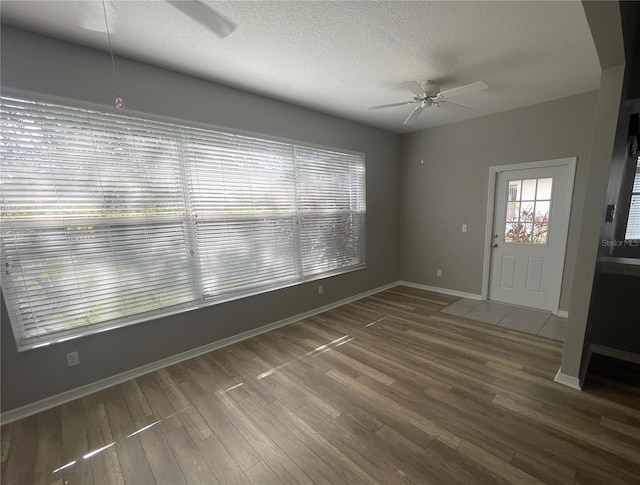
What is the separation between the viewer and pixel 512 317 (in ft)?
11.4

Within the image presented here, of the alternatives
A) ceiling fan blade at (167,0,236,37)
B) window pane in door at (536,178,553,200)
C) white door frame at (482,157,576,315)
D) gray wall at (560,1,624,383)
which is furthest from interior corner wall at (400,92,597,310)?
ceiling fan blade at (167,0,236,37)

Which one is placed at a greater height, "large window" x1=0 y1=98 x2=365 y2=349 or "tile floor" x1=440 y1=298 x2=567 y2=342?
"large window" x1=0 y1=98 x2=365 y2=349

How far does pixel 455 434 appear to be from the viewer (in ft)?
5.60

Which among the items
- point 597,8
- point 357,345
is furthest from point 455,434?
point 597,8

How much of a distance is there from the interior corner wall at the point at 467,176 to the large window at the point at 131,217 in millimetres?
2299

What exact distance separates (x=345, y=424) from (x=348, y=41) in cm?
284

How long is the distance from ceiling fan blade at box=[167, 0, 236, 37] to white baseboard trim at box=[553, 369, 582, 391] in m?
3.50

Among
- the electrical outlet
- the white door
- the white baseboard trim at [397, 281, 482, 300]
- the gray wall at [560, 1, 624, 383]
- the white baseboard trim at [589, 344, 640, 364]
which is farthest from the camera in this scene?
the white baseboard trim at [397, 281, 482, 300]

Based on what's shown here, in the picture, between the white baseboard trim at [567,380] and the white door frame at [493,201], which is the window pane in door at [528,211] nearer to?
the white door frame at [493,201]

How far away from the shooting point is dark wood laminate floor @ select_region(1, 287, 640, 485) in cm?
149

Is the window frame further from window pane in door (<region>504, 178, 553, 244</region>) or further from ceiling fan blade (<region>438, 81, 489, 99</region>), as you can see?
ceiling fan blade (<region>438, 81, 489, 99</region>)

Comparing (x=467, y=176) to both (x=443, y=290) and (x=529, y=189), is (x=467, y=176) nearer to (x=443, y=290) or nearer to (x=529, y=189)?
(x=529, y=189)

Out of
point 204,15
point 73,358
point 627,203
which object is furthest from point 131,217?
point 627,203

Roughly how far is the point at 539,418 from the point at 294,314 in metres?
2.59
